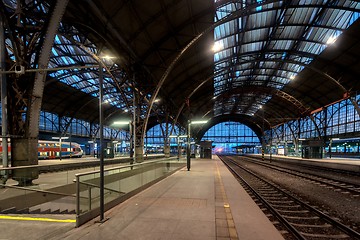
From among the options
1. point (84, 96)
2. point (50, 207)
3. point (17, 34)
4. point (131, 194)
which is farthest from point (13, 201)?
point (84, 96)

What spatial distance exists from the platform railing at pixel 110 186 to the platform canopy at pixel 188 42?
7.35 metres

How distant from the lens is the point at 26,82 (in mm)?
10062

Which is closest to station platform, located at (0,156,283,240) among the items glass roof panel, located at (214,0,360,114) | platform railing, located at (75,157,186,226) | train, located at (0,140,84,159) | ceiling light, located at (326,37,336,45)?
platform railing, located at (75,157,186,226)

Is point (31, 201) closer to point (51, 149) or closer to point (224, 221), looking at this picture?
point (224, 221)

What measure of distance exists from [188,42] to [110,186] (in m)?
18.2

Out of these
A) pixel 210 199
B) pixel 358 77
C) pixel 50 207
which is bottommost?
pixel 50 207

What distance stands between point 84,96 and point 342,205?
43.2m

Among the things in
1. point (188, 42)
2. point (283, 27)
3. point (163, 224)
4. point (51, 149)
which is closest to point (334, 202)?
point (163, 224)

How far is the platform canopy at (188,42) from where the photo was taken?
1725cm

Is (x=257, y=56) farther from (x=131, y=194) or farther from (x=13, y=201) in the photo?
(x=13, y=201)

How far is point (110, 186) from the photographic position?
27.7 feet

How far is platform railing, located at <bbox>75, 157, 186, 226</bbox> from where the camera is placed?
6.30 metres

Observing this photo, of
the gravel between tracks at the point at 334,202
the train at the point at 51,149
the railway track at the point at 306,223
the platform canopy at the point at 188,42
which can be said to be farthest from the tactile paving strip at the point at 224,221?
the train at the point at 51,149

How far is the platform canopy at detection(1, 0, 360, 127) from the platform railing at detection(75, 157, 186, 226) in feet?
24.1
